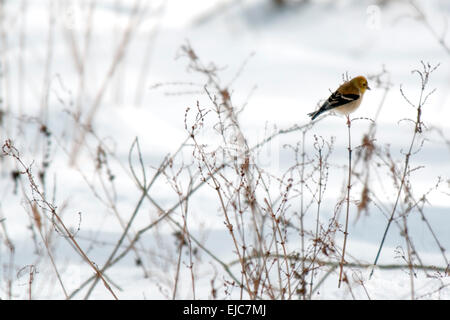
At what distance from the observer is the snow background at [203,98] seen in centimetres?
255

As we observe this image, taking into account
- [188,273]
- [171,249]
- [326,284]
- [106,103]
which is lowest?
[326,284]

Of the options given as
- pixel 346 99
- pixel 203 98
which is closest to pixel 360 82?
pixel 346 99

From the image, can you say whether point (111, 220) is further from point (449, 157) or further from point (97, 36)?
point (97, 36)

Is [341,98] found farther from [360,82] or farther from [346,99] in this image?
[360,82]

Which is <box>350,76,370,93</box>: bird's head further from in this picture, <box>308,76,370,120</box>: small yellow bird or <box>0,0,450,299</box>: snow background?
<box>0,0,450,299</box>: snow background

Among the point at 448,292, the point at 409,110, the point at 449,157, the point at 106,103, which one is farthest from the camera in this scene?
the point at 106,103

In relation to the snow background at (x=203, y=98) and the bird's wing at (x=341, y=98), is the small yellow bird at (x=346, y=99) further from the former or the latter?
the snow background at (x=203, y=98)

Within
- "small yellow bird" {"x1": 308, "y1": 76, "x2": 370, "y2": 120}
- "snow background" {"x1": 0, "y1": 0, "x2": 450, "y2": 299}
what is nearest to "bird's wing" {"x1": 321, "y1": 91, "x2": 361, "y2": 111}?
"small yellow bird" {"x1": 308, "y1": 76, "x2": 370, "y2": 120}

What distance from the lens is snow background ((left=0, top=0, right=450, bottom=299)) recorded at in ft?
8.36

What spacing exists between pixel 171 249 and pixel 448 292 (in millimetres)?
1415

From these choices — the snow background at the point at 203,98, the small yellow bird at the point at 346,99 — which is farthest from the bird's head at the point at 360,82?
the snow background at the point at 203,98

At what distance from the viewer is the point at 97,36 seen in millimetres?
7746

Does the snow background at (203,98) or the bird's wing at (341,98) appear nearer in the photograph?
the bird's wing at (341,98)
